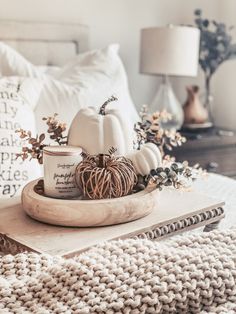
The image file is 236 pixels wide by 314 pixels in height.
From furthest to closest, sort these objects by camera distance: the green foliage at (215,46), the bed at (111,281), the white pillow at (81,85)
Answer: the green foliage at (215,46) → the white pillow at (81,85) → the bed at (111,281)

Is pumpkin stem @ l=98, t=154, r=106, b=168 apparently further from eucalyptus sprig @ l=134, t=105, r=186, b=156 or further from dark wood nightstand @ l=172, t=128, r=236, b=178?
dark wood nightstand @ l=172, t=128, r=236, b=178

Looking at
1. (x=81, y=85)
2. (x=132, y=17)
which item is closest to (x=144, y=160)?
(x=81, y=85)

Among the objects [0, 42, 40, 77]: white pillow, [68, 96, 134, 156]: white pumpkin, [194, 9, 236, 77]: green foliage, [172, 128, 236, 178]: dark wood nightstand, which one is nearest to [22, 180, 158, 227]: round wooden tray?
[68, 96, 134, 156]: white pumpkin

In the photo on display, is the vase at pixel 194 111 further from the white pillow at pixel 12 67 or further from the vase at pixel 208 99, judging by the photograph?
the white pillow at pixel 12 67

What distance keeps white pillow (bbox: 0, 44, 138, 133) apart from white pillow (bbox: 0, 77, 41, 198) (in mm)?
161

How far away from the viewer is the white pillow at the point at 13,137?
1538 mm

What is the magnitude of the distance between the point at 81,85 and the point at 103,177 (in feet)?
3.19

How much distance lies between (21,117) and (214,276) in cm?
100

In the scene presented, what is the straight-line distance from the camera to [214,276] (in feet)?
2.70

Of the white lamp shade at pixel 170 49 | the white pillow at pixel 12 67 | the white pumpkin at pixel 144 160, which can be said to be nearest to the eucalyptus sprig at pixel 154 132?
the white pumpkin at pixel 144 160

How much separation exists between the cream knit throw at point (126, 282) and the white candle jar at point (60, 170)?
0.34m

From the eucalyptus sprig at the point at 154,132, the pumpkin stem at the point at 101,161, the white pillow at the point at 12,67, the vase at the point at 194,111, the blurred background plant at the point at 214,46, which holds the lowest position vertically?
the vase at the point at 194,111

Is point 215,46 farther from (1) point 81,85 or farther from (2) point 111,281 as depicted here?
(2) point 111,281

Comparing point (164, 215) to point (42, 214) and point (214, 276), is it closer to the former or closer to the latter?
point (42, 214)
